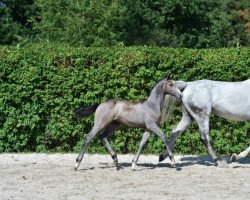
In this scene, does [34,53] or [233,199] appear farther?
[34,53]

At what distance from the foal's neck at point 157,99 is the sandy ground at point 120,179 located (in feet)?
3.95

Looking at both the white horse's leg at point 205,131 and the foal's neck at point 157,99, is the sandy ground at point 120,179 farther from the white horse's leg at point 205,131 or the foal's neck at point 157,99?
the foal's neck at point 157,99

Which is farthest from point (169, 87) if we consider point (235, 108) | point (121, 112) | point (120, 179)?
point (120, 179)

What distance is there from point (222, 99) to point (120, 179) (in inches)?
115

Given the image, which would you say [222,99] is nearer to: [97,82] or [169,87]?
[169,87]

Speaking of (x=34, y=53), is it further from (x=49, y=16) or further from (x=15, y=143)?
(x=49, y=16)

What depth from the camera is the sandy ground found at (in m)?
8.03

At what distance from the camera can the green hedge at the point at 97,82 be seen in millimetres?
12969

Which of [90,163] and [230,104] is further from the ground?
[230,104]

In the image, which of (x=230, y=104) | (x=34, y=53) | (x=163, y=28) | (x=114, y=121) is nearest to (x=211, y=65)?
(x=230, y=104)

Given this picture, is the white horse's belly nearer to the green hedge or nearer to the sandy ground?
the sandy ground

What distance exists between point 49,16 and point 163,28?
21.8 feet

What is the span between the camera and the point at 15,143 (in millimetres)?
13516

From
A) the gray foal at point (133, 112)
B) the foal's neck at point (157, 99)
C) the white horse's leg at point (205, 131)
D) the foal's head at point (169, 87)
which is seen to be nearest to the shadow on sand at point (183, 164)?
the white horse's leg at point (205, 131)
